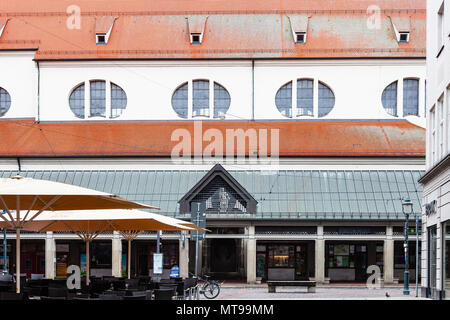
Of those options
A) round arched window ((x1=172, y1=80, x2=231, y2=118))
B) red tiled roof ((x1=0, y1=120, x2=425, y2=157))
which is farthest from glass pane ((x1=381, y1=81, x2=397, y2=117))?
round arched window ((x1=172, y1=80, x2=231, y2=118))

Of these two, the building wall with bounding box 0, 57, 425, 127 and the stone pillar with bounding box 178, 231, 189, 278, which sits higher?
the building wall with bounding box 0, 57, 425, 127

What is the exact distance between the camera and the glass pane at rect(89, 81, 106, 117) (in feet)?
160

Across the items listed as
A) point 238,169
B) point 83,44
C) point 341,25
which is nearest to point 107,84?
point 83,44

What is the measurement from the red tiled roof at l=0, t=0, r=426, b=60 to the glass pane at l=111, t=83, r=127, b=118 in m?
2.22

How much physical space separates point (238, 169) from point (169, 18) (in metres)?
13.8

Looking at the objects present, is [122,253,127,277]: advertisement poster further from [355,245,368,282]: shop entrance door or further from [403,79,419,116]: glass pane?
[403,79,419,116]: glass pane

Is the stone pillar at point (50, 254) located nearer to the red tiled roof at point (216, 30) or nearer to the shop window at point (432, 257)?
the red tiled roof at point (216, 30)

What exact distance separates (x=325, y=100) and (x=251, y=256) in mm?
13296

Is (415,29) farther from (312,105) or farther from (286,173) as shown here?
(286,173)

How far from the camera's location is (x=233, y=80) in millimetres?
49469

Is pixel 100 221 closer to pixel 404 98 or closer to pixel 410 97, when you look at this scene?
pixel 404 98

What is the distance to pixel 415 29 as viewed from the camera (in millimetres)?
50000

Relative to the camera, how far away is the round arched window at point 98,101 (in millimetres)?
48938

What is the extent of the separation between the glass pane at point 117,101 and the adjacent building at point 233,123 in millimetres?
92
